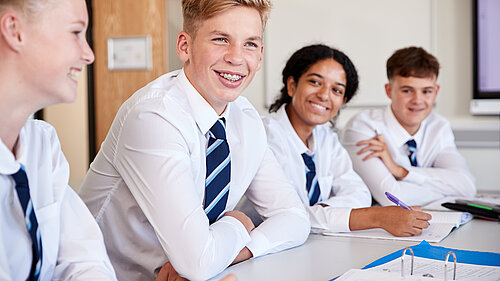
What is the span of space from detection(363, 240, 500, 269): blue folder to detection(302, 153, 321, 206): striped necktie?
0.70m

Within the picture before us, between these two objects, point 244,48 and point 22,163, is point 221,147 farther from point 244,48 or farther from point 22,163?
point 22,163

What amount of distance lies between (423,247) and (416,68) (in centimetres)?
137

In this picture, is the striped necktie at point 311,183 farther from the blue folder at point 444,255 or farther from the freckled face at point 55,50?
the freckled face at point 55,50

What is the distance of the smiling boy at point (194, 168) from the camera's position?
1.28 meters

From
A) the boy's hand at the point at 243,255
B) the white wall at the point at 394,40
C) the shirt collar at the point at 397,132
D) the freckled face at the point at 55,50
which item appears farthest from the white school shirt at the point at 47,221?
the white wall at the point at 394,40

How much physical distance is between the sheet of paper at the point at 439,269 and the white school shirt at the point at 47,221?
62 cm

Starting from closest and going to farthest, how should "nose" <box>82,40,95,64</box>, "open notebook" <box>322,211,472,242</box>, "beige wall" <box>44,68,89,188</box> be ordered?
"nose" <box>82,40,95,64</box>, "open notebook" <box>322,211,472,242</box>, "beige wall" <box>44,68,89,188</box>

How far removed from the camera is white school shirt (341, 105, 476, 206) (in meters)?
2.34

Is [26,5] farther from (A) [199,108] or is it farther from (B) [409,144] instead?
(B) [409,144]

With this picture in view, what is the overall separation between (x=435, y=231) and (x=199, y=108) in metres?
0.83

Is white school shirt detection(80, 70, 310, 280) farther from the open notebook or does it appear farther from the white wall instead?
the white wall

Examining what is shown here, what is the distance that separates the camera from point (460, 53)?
3936mm

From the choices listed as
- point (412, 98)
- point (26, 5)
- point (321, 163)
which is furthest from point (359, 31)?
point (26, 5)

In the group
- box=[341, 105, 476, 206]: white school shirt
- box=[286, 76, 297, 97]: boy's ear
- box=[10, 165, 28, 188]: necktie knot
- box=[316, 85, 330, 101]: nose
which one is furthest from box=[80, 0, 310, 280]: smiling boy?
box=[341, 105, 476, 206]: white school shirt
